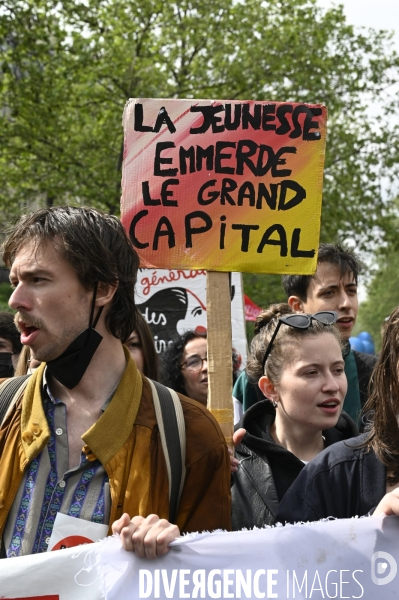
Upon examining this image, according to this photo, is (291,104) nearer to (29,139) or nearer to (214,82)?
(29,139)

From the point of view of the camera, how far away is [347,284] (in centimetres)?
464

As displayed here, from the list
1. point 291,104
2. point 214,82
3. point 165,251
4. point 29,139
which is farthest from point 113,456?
point 214,82

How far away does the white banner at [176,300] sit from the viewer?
712 cm

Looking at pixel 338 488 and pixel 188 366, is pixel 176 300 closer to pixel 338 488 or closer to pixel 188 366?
pixel 188 366

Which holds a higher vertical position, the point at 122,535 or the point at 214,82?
the point at 214,82

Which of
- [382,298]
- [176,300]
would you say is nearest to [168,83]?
[176,300]

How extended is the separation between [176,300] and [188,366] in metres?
2.17

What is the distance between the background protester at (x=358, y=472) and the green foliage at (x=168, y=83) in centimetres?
1293

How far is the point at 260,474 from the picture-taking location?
3203 mm

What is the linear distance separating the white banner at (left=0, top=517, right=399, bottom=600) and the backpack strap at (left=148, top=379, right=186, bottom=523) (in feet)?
0.62

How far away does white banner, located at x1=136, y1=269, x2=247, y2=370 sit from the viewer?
7.12 metres

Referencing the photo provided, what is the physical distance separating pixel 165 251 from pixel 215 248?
17 cm

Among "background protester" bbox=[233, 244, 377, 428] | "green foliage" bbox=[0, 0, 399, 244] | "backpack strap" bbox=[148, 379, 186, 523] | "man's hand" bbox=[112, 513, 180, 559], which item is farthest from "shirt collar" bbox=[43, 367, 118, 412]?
"green foliage" bbox=[0, 0, 399, 244]

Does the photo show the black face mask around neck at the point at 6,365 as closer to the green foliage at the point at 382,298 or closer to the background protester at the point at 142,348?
the background protester at the point at 142,348
